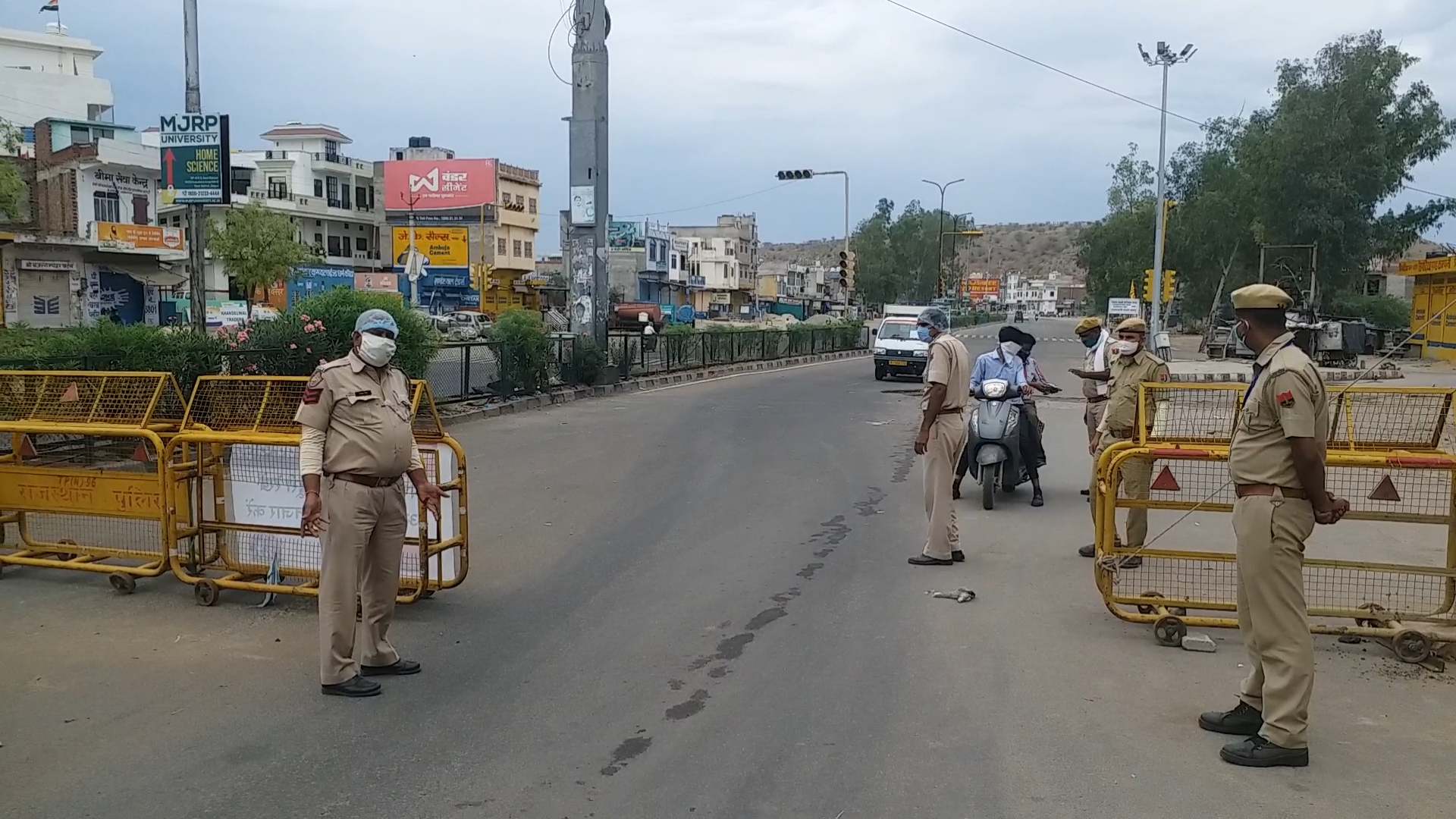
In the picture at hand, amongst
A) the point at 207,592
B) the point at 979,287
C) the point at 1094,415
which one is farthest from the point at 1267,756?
the point at 979,287

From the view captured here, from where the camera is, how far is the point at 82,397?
24.5ft

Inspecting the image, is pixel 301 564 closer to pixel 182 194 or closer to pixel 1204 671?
pixel 1204 671

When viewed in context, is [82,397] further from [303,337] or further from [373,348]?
[303,337]

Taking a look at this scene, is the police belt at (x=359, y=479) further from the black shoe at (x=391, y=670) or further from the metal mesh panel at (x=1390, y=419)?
the metal mesh panel at (x=1390, y=419)

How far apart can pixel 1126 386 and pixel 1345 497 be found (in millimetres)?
2243

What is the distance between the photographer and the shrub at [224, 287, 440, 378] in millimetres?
13289

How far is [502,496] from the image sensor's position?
10586 millimetres

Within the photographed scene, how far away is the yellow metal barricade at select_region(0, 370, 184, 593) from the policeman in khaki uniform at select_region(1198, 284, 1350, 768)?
6194mm

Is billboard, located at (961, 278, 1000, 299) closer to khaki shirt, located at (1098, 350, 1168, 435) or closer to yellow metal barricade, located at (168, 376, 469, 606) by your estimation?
khaki shirt, located at (1098, 350, 1168, 435)

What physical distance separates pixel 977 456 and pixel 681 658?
5.28 metres

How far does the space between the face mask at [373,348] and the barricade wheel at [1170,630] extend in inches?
172

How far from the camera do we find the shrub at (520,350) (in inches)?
763

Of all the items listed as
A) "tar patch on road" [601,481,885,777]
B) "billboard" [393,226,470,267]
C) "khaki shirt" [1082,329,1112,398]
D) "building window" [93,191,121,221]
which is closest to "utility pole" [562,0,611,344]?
"khaki shirt" [1082,329,1112,398]

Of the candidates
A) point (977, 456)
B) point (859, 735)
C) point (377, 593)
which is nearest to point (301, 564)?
point (377, 593)
